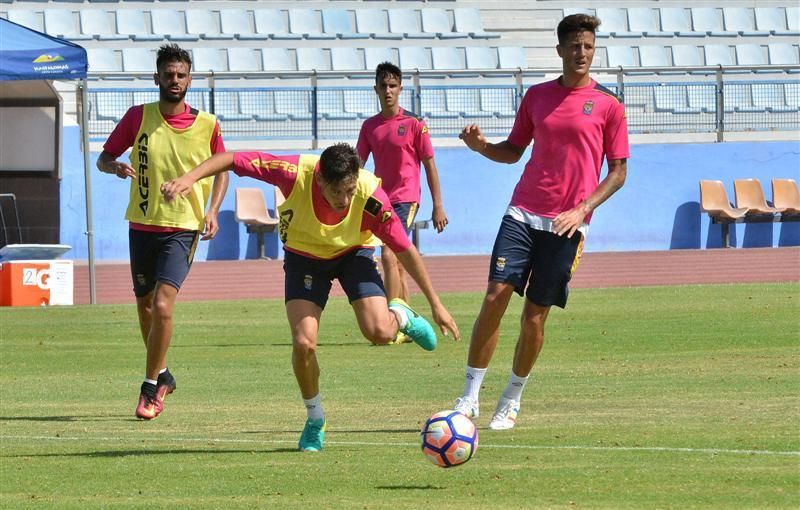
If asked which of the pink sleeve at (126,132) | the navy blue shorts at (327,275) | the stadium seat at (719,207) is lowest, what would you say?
the navy blue shorts at (327,275)

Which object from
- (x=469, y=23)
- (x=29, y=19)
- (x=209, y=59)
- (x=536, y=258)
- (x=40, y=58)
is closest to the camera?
(x=536, y=258)

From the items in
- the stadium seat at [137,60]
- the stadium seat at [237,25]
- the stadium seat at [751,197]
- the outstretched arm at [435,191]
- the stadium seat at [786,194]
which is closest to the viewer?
the outstretched arm at [435,191]

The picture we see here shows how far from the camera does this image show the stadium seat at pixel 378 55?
115ft

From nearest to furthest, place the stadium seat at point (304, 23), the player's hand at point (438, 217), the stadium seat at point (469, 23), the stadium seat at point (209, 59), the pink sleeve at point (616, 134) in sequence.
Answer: the pink sleeve at point (616, 134) → the player's hand at point (438, 217) → the stadium seat at point (209, 59) → the stadium seat at point (304, 23) → the stadium seat at point (469, 23)

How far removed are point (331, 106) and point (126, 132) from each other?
17976 millimetres

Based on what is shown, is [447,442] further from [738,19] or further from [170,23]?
[738,19]

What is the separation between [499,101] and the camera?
29062 mm

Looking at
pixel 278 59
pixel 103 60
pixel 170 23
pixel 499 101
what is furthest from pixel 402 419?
pixel 170 23

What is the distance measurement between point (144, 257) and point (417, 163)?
513 cm

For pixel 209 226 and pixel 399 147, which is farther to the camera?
pixel 399 147

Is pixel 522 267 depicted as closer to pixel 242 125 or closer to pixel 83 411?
pixel 83 411

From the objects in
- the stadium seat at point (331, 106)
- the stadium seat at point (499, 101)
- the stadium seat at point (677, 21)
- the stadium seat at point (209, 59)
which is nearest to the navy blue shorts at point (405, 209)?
the stadium seat at point (331, 106)

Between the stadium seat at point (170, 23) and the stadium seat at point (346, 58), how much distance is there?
3.57 metres

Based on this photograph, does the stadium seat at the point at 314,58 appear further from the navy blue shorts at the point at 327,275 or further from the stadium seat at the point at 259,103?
the navy blue shorts at the point at 327,275
